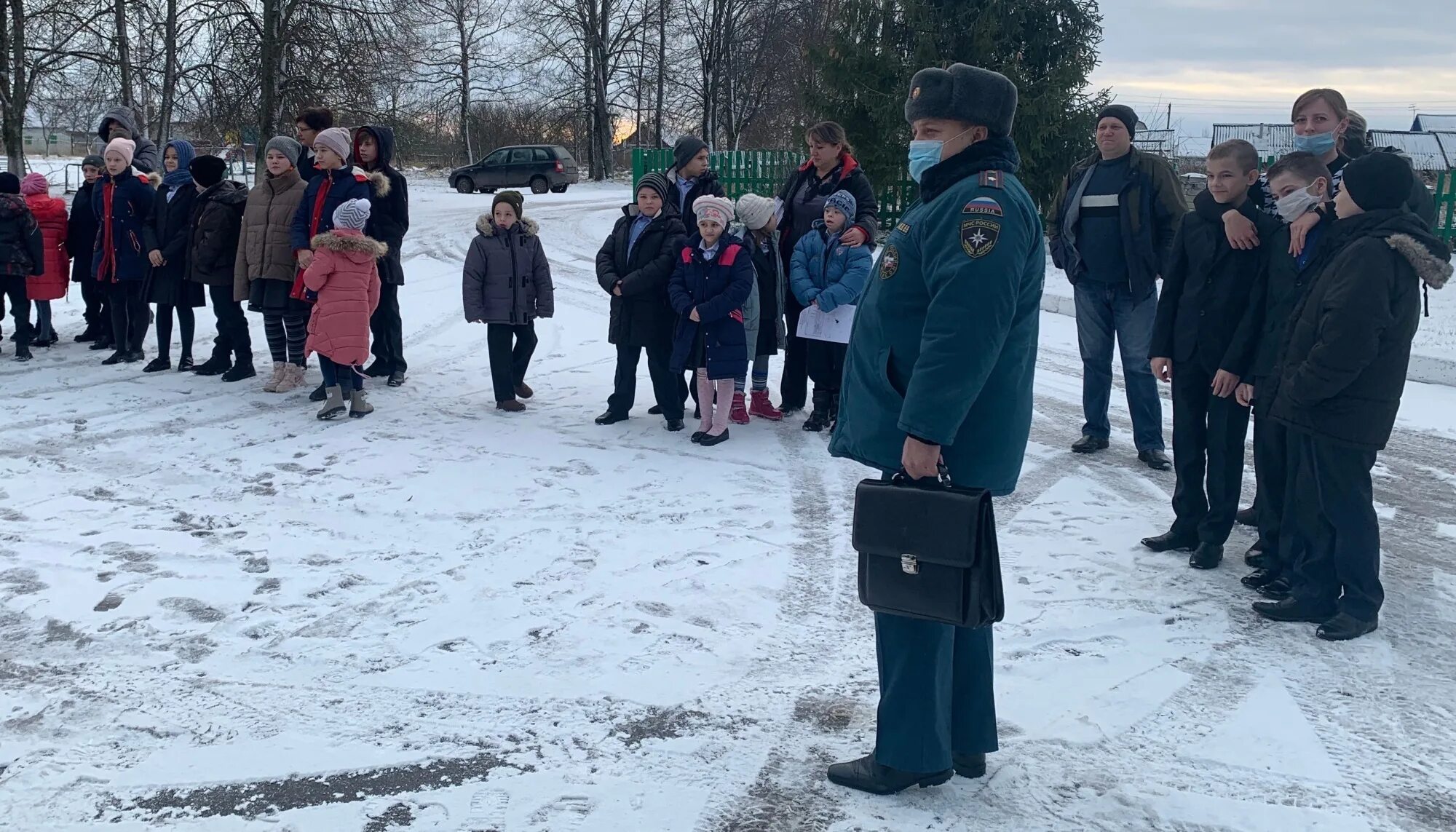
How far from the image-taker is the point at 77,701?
350cm

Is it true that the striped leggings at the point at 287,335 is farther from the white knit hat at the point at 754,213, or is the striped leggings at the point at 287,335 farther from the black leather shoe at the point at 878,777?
the black leather shoe at the point at 878,777

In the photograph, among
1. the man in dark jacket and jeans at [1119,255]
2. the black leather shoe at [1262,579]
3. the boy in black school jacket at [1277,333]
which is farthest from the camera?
the man in dark jacket and jeans at [1119,255]

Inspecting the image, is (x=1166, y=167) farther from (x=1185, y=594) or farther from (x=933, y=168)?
(x=933, y=168)

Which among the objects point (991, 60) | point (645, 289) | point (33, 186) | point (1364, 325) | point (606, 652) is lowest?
point (606, 652)

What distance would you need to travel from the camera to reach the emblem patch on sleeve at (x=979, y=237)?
2668 millimetres

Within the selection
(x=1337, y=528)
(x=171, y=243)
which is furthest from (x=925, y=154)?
(x=171, y=243)

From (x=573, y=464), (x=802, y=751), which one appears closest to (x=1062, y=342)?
(x=573, y=464)

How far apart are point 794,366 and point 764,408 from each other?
373 mm

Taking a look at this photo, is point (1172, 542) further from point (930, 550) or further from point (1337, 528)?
point (930, 550)

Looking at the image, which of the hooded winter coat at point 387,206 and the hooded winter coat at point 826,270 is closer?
the hooded winter coat at point 826,270

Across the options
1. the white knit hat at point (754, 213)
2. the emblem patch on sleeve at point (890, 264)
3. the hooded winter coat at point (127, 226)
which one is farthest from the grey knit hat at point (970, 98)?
the hooded winter coat at point (127, 226)

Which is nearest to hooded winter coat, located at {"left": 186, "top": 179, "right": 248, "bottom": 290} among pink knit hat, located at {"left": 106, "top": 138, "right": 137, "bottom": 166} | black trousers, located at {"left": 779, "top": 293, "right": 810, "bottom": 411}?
pink knit hat, located at {"left": 106, "top": 138, "right": 137, "bottom": 166}

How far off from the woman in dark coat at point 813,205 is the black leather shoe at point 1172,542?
103 inches

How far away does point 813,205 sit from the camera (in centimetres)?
720
